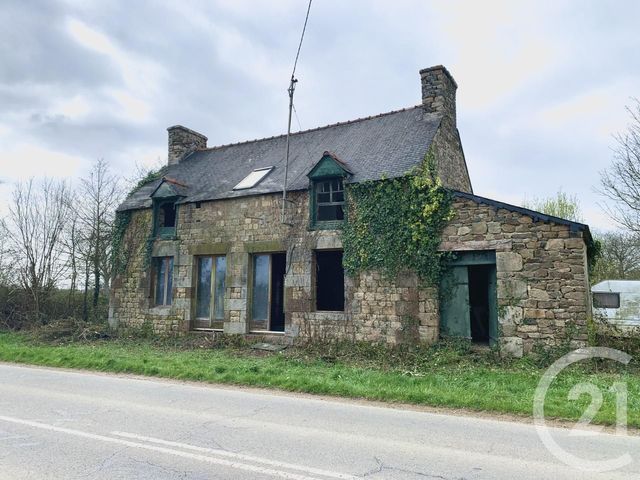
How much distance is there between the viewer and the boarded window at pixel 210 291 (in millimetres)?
15547

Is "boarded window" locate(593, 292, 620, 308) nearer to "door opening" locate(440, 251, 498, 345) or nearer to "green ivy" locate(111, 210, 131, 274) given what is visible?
"door opening" locate(440, 251, 498, 345)

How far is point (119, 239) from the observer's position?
59.6ft

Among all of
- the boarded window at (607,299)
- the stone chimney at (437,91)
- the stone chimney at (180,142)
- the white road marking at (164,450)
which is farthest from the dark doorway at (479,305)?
the stone chimney at (180,142)

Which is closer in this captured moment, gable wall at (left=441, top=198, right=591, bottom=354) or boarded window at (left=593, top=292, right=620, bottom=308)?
gable wall at (left=441, top=198, right=591, bottom=354)

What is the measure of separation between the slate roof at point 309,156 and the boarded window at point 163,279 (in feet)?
7.28

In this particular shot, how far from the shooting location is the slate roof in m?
13.6

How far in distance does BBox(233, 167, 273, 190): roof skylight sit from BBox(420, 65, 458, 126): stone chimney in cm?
577

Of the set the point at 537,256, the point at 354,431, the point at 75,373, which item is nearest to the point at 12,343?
the point at 75,373

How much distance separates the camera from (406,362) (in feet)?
35.8

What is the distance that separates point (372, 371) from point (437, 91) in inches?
370

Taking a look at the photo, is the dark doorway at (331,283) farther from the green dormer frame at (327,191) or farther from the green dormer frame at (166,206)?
the green dormer frame at (166,206)

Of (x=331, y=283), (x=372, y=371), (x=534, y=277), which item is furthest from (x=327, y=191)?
(x=534, y=277)

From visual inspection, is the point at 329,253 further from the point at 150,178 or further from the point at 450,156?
the point at 150,178

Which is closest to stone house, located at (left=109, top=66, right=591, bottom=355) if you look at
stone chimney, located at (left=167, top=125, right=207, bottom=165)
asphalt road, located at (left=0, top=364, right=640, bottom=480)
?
stone chimney, located at (left=167, top=125, right=207, bottom=165)
